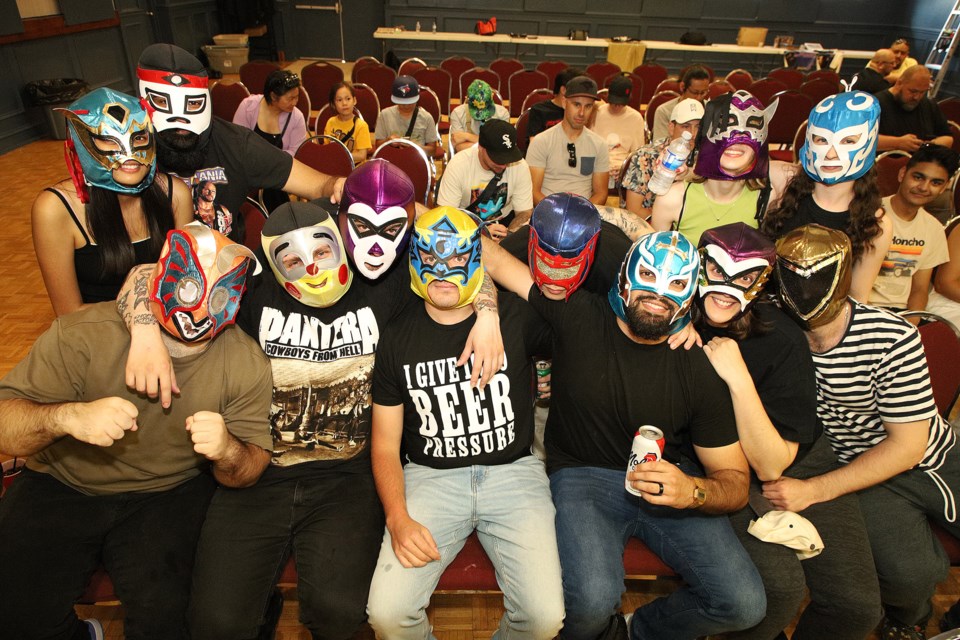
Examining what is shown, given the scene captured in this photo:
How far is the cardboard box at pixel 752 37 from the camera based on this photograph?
11938 millimetres

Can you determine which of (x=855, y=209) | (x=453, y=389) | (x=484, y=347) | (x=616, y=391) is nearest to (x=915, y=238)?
(x=855, y=209)

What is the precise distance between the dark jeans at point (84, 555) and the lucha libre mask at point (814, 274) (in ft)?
7.76

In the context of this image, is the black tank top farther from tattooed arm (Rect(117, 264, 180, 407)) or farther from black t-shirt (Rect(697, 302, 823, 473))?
black t-shirt (Rect(697, 302, 823, 473))

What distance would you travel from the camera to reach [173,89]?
2.51 meters

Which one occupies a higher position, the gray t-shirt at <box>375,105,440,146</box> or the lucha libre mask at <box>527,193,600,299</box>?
the lucha libre mask at <box>527,193,600,299</box>

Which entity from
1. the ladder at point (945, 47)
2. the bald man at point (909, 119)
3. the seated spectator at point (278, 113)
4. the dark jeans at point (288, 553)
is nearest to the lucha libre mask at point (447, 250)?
the dark jeans at point (288, 553)

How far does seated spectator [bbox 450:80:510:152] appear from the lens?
17.7 feet

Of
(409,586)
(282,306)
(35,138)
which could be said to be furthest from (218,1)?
(409,586)

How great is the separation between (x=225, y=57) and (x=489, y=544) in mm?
13231

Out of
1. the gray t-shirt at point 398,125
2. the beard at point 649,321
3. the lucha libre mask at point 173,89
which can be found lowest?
the gray t-shirt at point 398,125

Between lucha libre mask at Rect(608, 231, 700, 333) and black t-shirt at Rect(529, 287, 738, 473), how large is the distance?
17cm

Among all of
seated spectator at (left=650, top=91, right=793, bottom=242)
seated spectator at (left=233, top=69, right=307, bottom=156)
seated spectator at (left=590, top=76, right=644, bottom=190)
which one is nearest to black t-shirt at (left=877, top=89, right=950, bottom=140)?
seated spectator at (left=590, top=76, right=644, bottom=190)

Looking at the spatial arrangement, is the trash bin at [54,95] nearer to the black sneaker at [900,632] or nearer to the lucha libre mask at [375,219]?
the lucha libre mask at [375,219]

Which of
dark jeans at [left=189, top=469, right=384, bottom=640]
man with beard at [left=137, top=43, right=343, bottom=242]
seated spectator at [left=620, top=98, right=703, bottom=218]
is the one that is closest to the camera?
dark jeans at [left=189, top=469, right=384, bottom=640]
